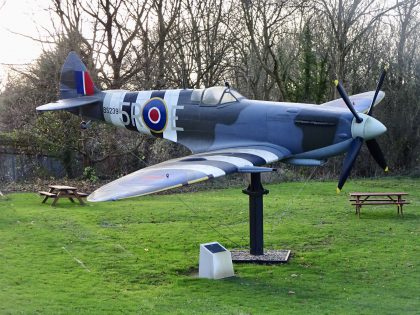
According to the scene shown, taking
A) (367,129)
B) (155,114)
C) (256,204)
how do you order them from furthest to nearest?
1. (155,114)
2. (256,204)
3. (367,129)

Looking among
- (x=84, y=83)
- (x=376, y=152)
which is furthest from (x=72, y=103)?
(x=376, y=152)

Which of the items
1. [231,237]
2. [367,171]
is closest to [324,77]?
[367,171]

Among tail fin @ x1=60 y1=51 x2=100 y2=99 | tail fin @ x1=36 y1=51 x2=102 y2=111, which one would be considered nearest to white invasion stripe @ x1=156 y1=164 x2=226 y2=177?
tail fin @ x1=36 y1=51 x2=102 y2=111

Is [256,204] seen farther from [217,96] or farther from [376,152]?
[376,152]

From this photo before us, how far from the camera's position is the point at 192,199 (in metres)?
19.6

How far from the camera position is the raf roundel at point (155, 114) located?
11.6 m

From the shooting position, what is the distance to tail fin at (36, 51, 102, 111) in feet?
44.5

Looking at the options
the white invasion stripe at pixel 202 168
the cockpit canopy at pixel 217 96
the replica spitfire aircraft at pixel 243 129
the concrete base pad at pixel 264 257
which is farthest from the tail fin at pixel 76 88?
the white invasion stripe at pixel 202 168

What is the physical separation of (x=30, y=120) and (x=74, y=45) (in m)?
3.93

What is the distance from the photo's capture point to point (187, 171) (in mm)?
8195

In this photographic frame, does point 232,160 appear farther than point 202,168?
Yes

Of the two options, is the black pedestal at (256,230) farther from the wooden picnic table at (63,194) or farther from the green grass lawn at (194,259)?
the wooden picnic table at (63,194)

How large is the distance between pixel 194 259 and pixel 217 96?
3234 mm

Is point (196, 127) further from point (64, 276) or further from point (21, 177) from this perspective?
point (21, 177)
